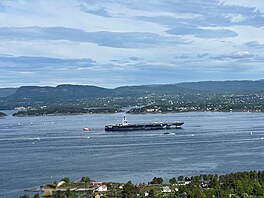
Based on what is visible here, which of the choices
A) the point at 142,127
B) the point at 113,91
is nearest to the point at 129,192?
the point at 142,127

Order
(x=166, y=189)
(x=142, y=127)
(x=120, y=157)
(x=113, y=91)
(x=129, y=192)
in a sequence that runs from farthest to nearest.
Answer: (x=113, y=91) < (x=142, y=127) < (x=120, y=157) < (x=166, y=189) < (x=129, y=192)

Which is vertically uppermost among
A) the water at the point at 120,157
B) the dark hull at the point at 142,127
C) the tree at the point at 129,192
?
the dark hull at the point at 142,127

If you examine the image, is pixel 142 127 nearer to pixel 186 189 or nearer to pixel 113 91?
pixel 186 189

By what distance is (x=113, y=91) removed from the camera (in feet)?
438

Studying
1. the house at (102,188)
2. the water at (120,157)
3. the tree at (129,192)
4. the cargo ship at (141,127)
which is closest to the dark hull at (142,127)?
the cargo ship at (141,127)

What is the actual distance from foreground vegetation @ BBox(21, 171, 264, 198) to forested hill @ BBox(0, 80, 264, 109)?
95.3 metres

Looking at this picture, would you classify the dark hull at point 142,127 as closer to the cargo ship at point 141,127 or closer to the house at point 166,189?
the cargo ship at point 141,127

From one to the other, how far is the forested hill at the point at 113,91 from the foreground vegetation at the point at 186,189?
9533 centimetres

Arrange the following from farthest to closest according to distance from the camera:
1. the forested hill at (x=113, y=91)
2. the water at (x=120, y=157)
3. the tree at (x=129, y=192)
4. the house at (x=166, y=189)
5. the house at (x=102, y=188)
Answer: the forested hill at (x=113, y=91), the water at (x=120, y=157), the house at (x=102, y=188), the house at (x=166, y=189), the tree at (x=129, y=192)

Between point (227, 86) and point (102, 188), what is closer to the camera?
point (102, 188)

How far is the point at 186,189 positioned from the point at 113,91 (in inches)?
4725

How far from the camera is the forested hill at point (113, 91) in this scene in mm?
117062

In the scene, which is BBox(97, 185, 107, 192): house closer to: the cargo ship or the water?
the water

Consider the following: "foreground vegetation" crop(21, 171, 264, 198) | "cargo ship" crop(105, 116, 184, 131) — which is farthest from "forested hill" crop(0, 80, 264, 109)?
"foreground vegetation" crop(21, 171, 264, 198)
